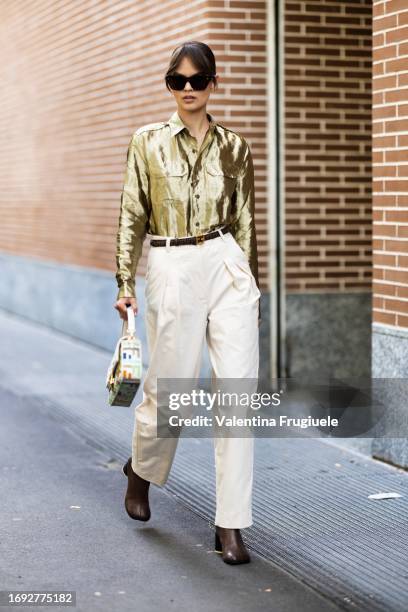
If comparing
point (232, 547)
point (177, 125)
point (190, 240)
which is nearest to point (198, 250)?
point (190, 240)

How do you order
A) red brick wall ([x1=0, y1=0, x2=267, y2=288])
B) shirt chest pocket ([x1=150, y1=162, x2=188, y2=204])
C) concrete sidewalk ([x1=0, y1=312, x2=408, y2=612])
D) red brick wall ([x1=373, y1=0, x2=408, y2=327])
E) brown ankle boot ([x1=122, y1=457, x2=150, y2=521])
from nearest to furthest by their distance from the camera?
concrete sidewalk ([x1=0, y1=312, x2=408, y2=612])
shirt chest pocket ([x1=150, y1=162, x2=188, y2=204])
brown ankle boot ([x1=122, y1=457, x2=150, y2=521])
red brick wall ([x1=373, y1=0, x2=408, y2=327])
red brick wall ([x1=0, y1=0, x2=267, y2=288])

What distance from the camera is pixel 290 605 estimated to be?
476 centimetres

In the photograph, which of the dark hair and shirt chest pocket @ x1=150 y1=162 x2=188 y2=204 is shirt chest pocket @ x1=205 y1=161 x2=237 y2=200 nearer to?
shirt chest pocket @ x1=150 y1=162 x2=188 y2=204

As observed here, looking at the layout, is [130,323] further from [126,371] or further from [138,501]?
[138,501]

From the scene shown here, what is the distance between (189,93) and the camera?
5.31 metres

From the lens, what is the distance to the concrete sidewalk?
4941mm

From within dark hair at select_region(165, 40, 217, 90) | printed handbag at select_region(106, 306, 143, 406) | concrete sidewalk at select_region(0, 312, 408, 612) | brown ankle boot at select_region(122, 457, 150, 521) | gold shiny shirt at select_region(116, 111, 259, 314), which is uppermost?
dark hair at select_region(165, 40, 217, 90)

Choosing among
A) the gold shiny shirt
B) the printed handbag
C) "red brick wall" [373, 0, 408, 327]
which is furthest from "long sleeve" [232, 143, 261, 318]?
"red brick wall" [373, 0, 408, 327]

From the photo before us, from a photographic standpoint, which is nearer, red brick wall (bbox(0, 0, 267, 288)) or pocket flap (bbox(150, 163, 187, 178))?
pocket flap (bbox(150, 163, 187, 178))

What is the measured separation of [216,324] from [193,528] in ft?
3.80

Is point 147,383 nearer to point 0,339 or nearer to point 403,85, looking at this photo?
point 403,85

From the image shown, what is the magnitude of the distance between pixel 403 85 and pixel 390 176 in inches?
21.2

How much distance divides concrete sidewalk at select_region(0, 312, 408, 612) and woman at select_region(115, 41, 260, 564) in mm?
300

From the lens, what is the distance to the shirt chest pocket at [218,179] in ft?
17.6
